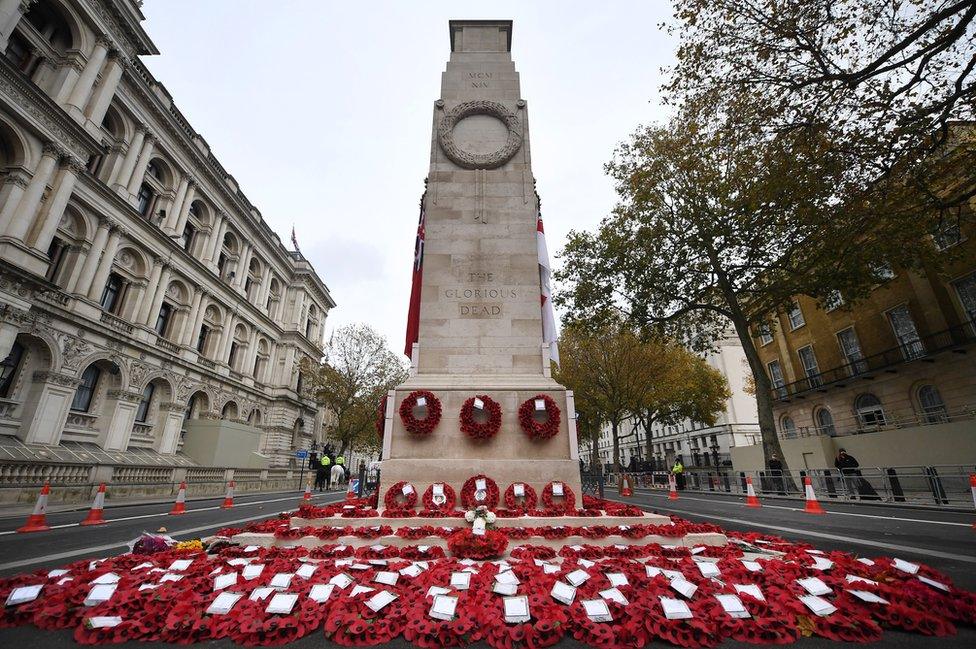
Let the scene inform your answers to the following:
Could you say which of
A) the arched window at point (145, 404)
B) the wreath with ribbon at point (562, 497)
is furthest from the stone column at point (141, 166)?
the wreath with ribbon at point (562, 497)

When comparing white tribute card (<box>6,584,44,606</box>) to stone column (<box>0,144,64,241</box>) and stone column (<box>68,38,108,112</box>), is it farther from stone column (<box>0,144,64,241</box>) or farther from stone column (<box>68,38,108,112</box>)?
stone column (<box>68,38,108,112</box>)

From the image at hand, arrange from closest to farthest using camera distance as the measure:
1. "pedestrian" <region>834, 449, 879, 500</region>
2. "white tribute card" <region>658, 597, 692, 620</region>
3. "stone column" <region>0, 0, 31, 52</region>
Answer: "white tribute card" <region>658, 597, 692, 620</region> → "pedestrian" <region>834, 449, 879, 500</region> → "stone column" <region>0, 0, 31, 52</region>

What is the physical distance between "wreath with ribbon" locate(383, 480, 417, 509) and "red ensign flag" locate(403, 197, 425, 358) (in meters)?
3.28

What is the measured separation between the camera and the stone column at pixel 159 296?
26770 millimetres

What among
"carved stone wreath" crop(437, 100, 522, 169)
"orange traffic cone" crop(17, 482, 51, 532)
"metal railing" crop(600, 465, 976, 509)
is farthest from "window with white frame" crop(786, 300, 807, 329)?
"orange traffic cone" crop(17, 482, 51, 532)

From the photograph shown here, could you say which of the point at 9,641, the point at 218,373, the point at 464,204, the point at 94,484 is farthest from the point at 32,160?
the point at 9,641

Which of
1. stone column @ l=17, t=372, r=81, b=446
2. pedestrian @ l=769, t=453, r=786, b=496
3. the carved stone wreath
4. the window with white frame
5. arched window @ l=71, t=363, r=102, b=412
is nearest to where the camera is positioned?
the carved stone wreath

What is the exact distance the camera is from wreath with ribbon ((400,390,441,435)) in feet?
26.8

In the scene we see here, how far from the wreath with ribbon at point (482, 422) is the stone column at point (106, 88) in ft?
86.6

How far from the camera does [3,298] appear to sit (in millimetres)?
16672

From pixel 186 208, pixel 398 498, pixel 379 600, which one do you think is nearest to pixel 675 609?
pixel 379 600

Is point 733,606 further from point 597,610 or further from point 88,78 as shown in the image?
point 88,78

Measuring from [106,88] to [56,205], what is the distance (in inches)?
298

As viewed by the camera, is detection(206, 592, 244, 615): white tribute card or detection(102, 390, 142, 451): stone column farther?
detection(102, 390, 142, 451): stone column
